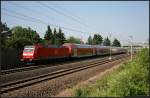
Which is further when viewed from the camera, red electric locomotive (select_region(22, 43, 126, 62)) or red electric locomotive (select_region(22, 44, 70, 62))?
red electric locomotive (select_region(22, 43, 126, 62))

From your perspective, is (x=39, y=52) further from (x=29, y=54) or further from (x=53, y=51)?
(x=53, y=51)

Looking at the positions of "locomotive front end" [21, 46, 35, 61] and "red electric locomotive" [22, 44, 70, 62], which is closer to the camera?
"locomotive front end" [21, 46, 35, 61]

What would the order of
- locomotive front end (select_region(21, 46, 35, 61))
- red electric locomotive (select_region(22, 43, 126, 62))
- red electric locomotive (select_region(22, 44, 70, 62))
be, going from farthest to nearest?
1. red electric locomotive (select_region(22, 43, 126, 62))
2. red electric locomotive (select_region(22, 44, 70, 62))
3. locomotive front end (select_region(21, 46, 35, 61))

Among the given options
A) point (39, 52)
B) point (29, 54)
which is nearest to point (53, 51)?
point (39, 52)

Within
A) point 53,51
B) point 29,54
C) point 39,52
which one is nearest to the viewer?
point 29,54

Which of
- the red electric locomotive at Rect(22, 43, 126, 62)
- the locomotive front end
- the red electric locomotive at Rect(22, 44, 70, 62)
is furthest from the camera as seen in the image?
the red electric locomotive at Rect(22, 43, 126, 62)

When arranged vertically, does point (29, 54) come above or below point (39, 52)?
below

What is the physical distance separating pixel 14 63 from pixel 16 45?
61.3 ft

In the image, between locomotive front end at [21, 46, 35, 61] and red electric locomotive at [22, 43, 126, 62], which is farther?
red electric locomotive at [22, 43, 126, 62]

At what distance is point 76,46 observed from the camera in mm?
52625

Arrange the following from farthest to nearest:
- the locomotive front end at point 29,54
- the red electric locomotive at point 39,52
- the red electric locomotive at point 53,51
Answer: the red electric locomotive at point 53,51 < the red electric locomotive at point 39,52 < the locomotive front end at point 29,54

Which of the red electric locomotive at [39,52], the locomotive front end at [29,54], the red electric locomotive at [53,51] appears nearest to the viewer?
the locomotive front end at [29,54]

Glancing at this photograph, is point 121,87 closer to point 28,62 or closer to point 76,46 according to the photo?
point 28,62

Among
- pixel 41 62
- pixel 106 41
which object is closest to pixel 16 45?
pixel 41 62
